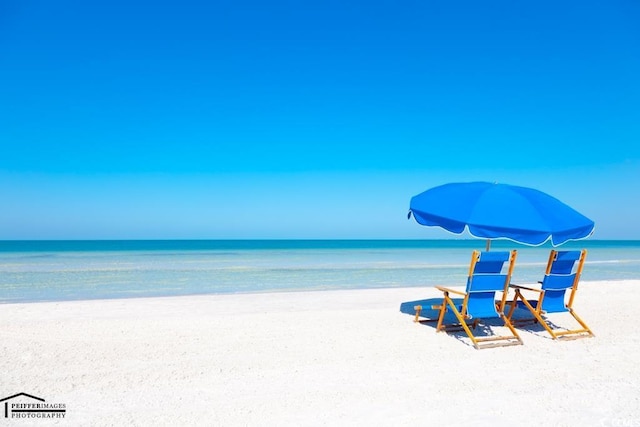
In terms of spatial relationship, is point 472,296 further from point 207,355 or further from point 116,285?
point 116,285

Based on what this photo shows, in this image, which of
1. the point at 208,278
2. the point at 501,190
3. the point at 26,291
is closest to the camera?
the point at 501,190

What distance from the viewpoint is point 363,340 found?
5.56 m

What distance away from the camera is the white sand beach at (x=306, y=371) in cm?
340

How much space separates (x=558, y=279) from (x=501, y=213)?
4.26ft

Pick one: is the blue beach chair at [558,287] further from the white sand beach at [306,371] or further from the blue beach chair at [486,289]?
the blue beach chair at [486,289]

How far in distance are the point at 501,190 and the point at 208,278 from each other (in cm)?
1133

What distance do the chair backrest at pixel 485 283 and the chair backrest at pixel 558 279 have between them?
0.60 m

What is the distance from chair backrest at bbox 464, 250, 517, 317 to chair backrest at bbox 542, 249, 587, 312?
60 cm

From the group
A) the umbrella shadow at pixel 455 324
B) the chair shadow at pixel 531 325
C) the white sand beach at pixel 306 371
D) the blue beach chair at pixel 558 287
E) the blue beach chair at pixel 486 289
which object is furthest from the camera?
the chair shadow at pixel 531 325

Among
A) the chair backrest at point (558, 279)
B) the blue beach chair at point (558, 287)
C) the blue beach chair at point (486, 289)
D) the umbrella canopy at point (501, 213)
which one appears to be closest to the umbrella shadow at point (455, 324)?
→ the blue beach chair at point (486, 289)

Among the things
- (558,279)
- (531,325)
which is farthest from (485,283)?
(531,325)

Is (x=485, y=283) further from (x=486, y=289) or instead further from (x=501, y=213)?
(x=501, y=213)

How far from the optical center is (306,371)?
4.39 meters

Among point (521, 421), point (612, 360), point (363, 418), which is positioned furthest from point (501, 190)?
point (363, 418)
